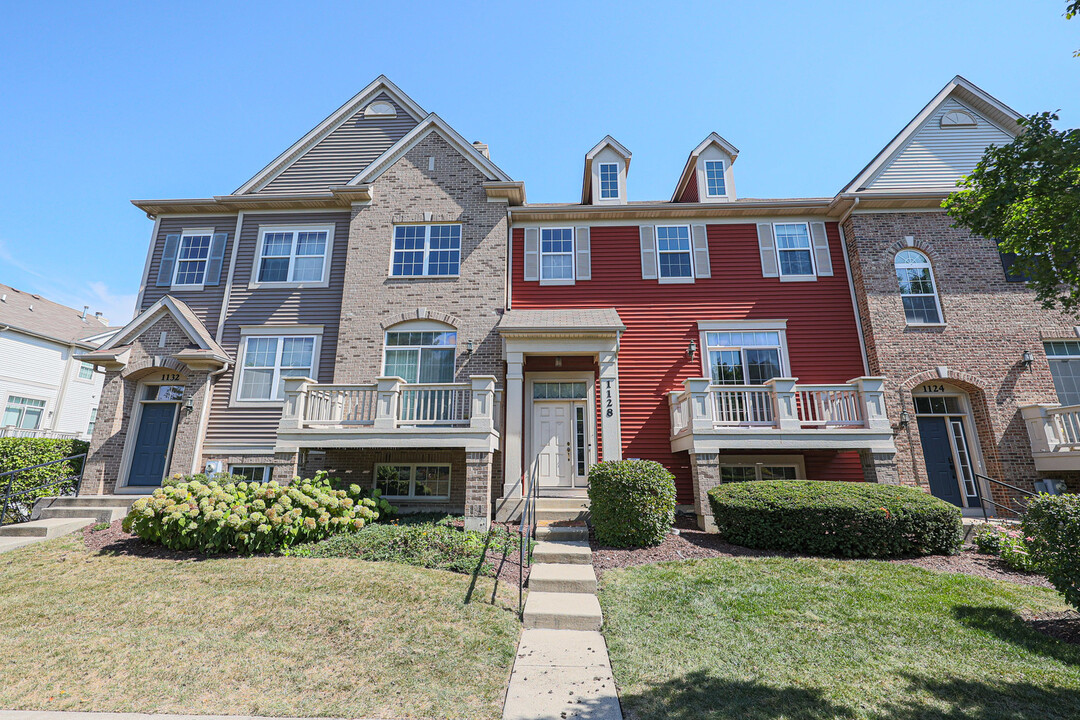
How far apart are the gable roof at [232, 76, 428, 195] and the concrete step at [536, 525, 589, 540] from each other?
12649 mm

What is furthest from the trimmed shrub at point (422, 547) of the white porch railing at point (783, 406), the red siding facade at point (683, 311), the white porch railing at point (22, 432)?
the white porch railing at point (22, 432)

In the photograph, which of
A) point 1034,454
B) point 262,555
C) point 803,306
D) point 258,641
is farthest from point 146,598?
point 1034,454

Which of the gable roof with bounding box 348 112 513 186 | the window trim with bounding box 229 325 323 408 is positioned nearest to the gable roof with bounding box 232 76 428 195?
the gable roof with bounding box 348 112 513 186

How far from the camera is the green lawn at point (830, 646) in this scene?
4059mm

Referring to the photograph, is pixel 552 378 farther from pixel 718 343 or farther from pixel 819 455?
pixel 819 455

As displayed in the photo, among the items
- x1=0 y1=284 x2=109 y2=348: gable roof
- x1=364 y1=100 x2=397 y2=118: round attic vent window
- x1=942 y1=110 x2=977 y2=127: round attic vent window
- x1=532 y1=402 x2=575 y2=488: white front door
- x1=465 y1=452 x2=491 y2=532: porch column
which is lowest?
x1=465 y1=452 x2=491 y2=532: porch column

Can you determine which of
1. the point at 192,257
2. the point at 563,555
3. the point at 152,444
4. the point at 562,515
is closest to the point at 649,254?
the point at 562,515

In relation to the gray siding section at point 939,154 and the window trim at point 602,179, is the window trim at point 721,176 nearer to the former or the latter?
the window trim at point 602,179

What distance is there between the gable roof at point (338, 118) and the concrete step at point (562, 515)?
479 inches

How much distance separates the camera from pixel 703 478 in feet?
33.1

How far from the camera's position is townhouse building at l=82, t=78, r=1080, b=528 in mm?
10977

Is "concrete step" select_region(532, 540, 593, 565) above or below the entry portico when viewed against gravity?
below

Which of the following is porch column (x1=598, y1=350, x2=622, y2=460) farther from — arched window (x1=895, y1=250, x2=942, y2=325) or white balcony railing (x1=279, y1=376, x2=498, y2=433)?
arched window (x1=895, y1=250, x2=942, y2=325)

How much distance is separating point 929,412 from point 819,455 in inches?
114
